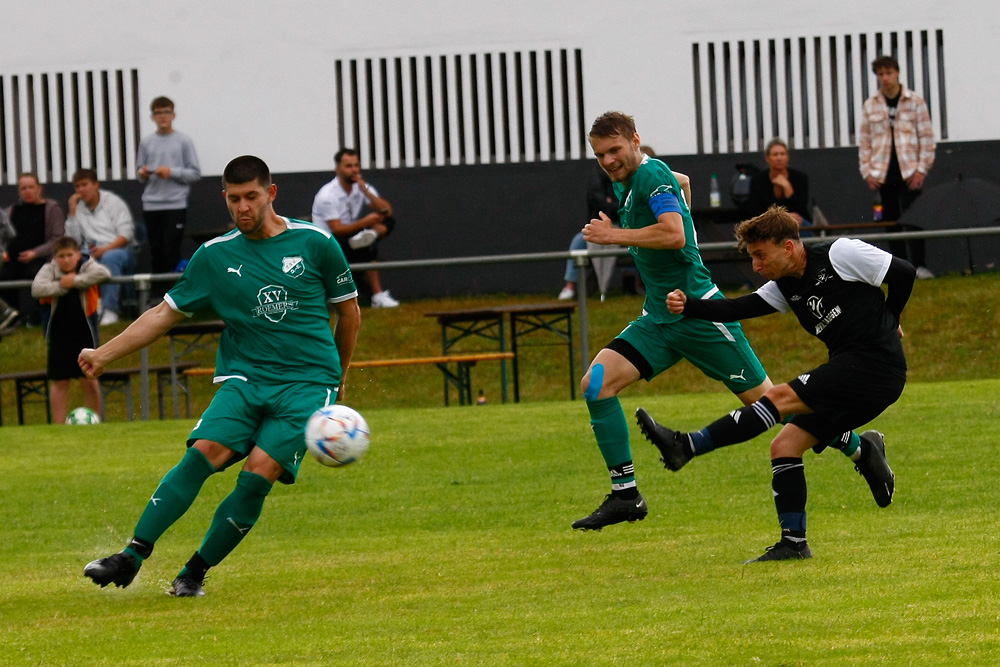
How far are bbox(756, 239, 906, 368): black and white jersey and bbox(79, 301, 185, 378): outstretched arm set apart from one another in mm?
2977

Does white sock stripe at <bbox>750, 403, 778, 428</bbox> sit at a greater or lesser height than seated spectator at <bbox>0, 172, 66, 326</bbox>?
lesser

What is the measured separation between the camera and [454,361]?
1559 cm

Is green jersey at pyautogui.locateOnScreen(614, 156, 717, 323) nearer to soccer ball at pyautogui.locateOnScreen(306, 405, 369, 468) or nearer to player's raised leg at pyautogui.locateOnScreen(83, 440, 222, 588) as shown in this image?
soccer ball at pyautogui.locateOnScreen(306, 405, 369, 468)

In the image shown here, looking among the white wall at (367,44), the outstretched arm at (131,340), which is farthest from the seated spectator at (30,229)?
the outstretched arm at (131,340)

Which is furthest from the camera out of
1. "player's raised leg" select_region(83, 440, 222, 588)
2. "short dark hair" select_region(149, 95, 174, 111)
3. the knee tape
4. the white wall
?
the white wall

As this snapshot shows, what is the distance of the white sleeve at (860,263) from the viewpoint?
7.49 m

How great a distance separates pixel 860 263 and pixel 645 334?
151 cm

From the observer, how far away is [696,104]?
20.8 metres

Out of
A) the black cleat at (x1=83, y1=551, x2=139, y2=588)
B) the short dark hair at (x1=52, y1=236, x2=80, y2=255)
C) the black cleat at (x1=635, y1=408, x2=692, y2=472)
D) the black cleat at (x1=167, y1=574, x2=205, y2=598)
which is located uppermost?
the short dark hair at (x1=52, y1=236, x2=80, y2=255)

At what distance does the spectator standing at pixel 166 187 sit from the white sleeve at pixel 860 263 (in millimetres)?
12606

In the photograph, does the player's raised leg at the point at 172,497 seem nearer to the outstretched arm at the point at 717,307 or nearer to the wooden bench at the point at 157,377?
the outstretched arm at the point at 717,307

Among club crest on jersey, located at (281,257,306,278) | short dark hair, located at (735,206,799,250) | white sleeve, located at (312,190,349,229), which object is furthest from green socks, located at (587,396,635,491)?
white sleeve, located at (312,190,349,229)

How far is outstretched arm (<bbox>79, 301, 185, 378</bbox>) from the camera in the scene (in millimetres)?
7383

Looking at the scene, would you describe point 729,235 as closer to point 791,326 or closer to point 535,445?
point 791,326
